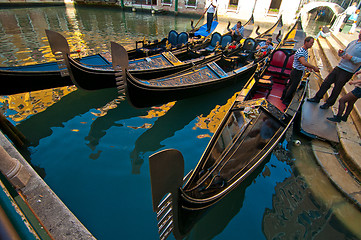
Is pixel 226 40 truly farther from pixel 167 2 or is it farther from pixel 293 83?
pixel 167 2

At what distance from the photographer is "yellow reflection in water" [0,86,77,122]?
3943 millimetres

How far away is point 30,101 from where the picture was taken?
14.1 feet

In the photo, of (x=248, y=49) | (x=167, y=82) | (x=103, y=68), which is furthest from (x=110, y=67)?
(x=248, y=49)

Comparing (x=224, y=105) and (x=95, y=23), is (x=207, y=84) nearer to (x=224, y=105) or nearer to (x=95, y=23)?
(x=224, y=105)

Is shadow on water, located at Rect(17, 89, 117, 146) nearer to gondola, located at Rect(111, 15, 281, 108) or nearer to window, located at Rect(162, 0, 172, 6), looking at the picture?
gondola, located at Rect(111, 15, 281, 108)

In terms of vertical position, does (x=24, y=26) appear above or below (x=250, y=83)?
below

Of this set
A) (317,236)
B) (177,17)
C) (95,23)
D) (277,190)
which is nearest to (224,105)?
(277,190)

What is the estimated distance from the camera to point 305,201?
8.04 ft

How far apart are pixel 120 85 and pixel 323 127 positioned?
3.66 meters

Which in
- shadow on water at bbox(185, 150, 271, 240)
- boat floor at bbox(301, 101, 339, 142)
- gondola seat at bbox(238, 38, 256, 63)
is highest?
gondola seat at bbox(238, 38, 256, 63)

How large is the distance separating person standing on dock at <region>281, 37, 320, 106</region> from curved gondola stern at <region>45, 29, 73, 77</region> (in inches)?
158

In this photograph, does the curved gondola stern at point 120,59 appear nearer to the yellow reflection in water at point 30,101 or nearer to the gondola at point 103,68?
the gondola at point 103,68

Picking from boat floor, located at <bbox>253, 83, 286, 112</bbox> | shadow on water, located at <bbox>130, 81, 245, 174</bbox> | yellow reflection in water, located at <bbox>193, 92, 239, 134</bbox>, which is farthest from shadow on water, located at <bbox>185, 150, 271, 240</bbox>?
boat floor, located at <bbox>253, 83, 286, 112</bbox>

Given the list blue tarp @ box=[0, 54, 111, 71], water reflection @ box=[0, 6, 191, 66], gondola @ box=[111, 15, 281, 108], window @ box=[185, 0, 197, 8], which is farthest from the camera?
window @ box=[185, 0, 197, 8]
